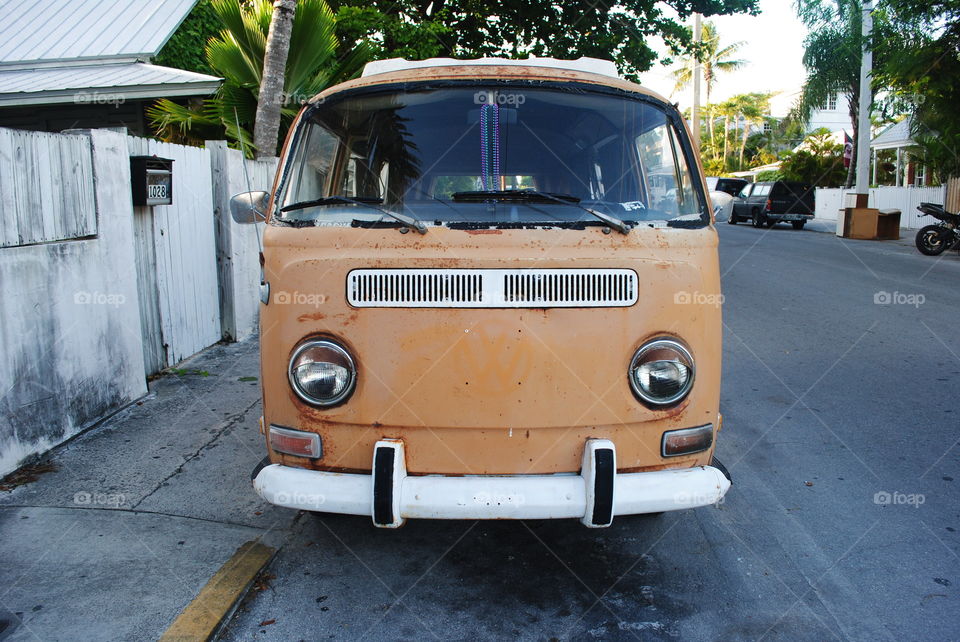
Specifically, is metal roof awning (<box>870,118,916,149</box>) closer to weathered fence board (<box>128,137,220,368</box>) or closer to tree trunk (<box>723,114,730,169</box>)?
weathered fence board (<box>128,137,220,368</box>)

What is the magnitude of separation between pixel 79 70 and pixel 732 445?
11412 mm

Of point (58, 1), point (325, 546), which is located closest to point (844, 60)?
point (58, 1)

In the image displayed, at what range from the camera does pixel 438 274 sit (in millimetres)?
3053

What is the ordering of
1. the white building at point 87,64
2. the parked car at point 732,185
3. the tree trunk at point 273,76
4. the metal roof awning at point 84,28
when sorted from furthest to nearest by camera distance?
the parked car at point 732,185
the metal roof awning at point 84,28
the white building at point 87,64
the tree trunk at point 273,76

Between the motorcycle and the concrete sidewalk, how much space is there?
1649 cm

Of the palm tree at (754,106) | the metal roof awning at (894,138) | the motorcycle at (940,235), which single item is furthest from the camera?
the palm tree at (754,106)

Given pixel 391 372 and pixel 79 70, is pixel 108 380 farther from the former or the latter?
pixel 79 70

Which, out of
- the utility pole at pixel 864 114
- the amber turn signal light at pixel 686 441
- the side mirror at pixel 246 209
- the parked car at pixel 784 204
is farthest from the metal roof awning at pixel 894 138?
the side mirror at pixel 246 209

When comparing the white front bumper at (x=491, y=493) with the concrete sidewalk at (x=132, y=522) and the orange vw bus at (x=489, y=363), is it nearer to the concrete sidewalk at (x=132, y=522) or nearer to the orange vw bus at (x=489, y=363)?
the orange vw bus at (x=489, y=363)
